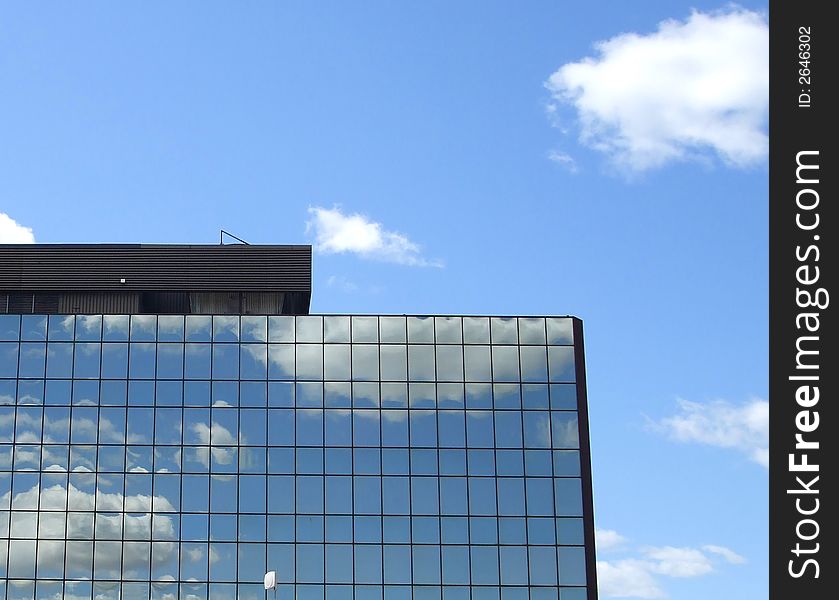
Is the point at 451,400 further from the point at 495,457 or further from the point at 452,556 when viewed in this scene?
the point at 452,556

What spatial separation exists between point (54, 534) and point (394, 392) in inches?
890

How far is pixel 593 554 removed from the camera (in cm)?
8481

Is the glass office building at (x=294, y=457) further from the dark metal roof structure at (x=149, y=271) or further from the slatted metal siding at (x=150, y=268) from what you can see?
the slatted metal siding at (x=150, y=268)

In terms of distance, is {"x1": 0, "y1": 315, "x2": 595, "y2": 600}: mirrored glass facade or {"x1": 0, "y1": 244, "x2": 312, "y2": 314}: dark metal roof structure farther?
{"x1": 0, "y1": 244, "x2": 312, "y2": 314}: dark metal roof structure

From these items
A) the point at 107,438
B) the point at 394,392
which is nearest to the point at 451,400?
the point at 394,392

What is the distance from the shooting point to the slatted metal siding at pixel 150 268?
90250 mm

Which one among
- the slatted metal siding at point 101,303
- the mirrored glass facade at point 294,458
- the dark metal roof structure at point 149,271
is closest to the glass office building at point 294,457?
the mirrored glass facade at point 294,458
